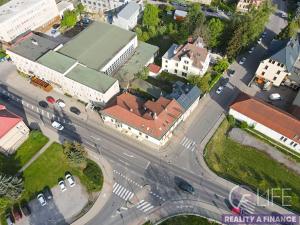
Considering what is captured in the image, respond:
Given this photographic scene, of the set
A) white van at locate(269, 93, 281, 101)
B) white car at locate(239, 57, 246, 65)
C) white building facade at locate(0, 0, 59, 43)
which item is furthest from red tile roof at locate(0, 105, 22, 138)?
white van at locate(269, 93, 281, 101)

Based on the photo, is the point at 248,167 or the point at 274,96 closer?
the point at 248,167

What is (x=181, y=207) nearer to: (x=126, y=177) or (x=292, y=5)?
(x=126, y=177)

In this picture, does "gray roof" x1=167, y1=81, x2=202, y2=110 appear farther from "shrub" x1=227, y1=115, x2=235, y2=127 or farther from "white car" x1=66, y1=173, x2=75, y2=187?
"white car" x1=66, y1=173, x2=75, y2=187

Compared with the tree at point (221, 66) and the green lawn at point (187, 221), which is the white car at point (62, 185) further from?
the tree at point (221, 66)

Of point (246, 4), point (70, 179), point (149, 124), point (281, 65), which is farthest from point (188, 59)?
point (246, 4)

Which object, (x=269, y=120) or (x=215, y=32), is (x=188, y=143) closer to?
(x=269, y=120)

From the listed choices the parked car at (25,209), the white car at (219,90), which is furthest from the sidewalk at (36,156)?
the white car at (219,90)

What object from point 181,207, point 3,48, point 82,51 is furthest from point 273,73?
point 3,48
